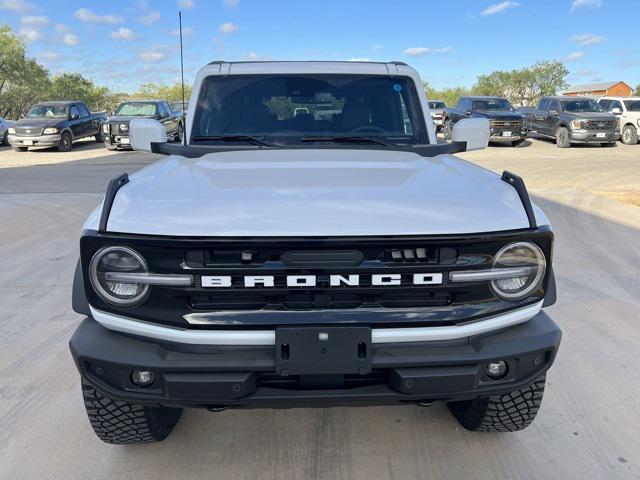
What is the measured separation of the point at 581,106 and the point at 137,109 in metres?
15.3

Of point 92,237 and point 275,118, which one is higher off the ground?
point 275,118

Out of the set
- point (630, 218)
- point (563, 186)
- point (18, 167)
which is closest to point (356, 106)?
point (630, 218)

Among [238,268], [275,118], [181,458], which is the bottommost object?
[181,458]

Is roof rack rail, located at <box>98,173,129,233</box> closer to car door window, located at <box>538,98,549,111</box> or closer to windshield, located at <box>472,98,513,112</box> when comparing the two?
windshield, located at <box>472,98,513,112</box>

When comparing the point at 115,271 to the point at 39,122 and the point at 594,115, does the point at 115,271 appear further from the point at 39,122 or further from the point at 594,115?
the point at 594,115

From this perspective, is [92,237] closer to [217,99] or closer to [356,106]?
[217,99]

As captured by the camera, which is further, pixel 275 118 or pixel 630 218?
pixel 630 218

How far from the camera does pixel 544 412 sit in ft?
9.69

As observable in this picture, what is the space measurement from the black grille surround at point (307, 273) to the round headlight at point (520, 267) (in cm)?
4

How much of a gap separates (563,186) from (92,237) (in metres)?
10.3

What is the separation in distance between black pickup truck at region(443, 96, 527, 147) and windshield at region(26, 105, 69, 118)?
13.4m

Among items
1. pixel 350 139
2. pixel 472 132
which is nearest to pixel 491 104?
pixel 472 132

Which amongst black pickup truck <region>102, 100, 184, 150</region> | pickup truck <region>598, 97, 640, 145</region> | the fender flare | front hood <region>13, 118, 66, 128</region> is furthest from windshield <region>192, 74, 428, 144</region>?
pickup truck <region>598, 97, 640, 145</region>

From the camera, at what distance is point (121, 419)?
246 centimetres
